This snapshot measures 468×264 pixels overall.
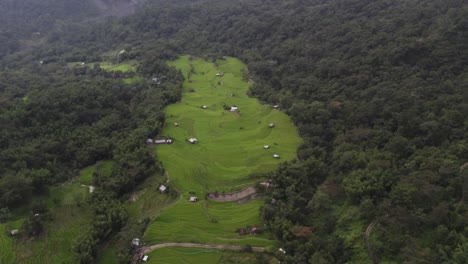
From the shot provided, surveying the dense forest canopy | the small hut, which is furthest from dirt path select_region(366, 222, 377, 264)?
the small hut

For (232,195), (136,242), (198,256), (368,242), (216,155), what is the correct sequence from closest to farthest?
1. (368,242)
2. (198,256)
3. (136,242)
4. (232,195)
5. (216,155)

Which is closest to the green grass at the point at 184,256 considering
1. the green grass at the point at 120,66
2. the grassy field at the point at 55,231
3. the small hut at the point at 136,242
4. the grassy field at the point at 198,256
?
the grassy field at the point at 198,256

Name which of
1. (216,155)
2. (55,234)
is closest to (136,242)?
(55,234)

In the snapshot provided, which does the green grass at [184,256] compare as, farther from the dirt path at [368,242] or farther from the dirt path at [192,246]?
the dirt path at [368,242]

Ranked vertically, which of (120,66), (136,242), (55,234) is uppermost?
(136,242)

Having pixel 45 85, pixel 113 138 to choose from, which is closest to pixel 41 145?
pixel 113 138

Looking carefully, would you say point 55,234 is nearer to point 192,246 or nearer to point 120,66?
point 192,246

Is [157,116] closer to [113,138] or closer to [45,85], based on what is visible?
[113,138]
